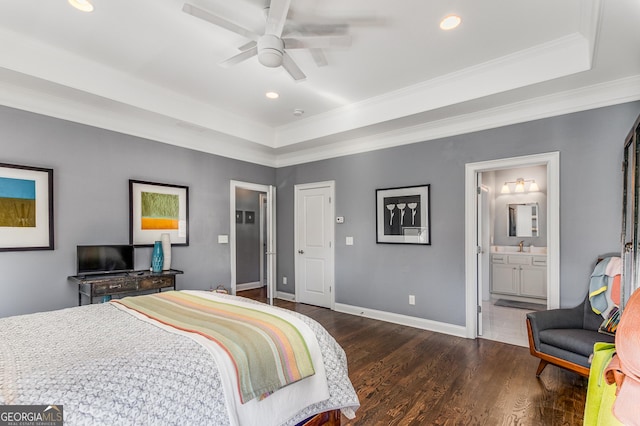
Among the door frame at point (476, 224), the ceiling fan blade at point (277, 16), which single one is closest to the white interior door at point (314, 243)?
the door frame at point (476, 224)

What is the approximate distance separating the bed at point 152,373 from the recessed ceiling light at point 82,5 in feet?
7.06

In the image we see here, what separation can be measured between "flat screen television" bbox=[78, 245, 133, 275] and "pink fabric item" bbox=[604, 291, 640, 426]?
4.11 meters

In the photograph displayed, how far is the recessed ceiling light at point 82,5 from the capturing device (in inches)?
90.0

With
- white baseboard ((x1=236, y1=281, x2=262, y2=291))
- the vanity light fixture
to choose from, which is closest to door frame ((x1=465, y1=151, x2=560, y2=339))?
the vanity light fixture

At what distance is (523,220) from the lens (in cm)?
583

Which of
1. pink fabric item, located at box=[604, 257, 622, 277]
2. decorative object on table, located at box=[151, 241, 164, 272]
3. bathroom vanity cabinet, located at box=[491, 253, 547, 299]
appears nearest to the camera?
pink fabric item, located at box=[604, 257, 622, 277]

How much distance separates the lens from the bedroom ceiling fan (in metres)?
2.09

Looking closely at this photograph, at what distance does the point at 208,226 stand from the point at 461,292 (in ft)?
11.4

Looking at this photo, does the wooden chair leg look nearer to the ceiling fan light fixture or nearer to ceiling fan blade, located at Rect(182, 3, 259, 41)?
the ceiling fan light fixture

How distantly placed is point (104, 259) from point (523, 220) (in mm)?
6486

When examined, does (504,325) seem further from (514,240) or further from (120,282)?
(120,282)

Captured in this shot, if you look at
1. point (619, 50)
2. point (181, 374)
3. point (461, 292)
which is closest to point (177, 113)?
point (181, 374)

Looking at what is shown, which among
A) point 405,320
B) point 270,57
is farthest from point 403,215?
point 270,57

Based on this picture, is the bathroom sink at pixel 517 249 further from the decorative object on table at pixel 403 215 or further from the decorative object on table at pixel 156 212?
the decorative object on table at pixel 156 212
